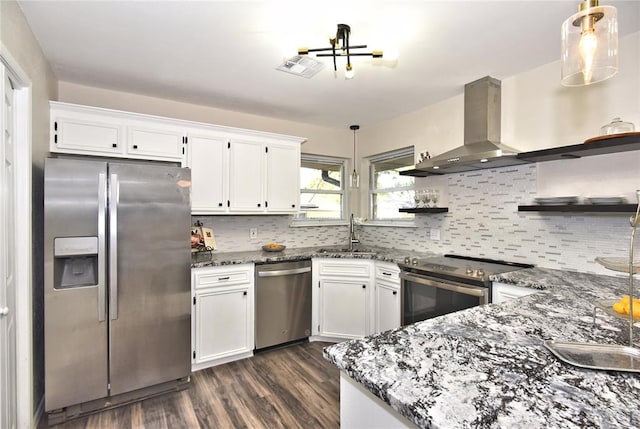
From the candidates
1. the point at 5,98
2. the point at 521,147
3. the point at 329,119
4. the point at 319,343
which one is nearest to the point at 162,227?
the point at 5,98

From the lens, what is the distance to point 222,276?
2.75 m

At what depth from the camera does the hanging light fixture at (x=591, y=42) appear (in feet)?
3.46

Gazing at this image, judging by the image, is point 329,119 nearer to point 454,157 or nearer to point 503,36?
point 454,157

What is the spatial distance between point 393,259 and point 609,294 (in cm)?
152

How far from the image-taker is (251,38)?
203 centimetres

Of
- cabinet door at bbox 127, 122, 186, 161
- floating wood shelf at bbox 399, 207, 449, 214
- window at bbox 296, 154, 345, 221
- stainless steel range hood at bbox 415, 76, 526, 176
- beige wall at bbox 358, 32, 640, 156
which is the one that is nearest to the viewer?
beige wall at bbox 358, 32, 640, 156

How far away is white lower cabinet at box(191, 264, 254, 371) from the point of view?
2648 millimetres

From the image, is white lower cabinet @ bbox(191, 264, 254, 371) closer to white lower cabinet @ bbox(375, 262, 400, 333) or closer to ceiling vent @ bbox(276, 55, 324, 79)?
white lower cabinet @ bbox(375, 262, 400, 333)

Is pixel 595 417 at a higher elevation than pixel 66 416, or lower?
higher

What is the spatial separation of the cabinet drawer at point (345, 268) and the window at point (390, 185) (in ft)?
2.94

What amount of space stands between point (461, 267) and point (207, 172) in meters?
2.37

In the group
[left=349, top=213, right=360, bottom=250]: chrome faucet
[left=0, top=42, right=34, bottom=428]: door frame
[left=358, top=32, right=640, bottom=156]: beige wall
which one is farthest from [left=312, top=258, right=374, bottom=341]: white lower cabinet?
[left=0, top=42, right=34, bottom=428]: door frame

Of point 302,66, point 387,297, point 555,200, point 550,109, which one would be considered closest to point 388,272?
point 387,297

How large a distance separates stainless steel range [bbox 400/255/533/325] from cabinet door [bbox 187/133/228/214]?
6.02ft
